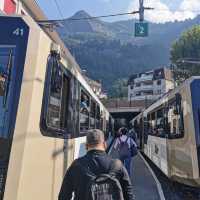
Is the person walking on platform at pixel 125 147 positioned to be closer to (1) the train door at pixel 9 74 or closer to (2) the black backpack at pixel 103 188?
(1) the train door at pixel 9 74

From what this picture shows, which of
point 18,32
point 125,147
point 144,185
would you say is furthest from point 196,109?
point 18,32

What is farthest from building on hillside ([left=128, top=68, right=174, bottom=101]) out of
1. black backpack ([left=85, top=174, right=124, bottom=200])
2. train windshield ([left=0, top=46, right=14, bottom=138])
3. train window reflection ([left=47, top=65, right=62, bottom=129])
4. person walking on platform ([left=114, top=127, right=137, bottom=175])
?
black backpack ([left=85, top=174, right=124, bottom=200])

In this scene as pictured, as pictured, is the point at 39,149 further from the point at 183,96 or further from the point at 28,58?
the point at 183,96

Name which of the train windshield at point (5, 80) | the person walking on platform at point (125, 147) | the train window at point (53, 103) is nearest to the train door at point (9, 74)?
the train windshield at point (5, 80)

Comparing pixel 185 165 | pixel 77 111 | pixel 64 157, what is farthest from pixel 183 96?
pixel 64 157

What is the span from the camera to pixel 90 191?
402 centimetres

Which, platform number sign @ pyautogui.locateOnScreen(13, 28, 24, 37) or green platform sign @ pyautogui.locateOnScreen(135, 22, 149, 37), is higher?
green platform sign @ pyautogui.locateOnScreen(135, 22, 149, 37)

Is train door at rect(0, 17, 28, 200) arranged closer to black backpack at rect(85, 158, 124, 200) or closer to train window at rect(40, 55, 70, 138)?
train window at rect(40, 55, 70, 138)

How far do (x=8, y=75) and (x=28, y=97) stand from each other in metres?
0.43

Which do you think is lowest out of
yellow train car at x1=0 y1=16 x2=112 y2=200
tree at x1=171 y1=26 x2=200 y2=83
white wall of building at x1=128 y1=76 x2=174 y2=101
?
yellow train car at x1=0 y1=16 x2=112 y2=200

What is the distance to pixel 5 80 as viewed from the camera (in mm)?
5566

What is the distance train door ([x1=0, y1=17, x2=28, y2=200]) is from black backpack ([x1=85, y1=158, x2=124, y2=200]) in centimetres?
133

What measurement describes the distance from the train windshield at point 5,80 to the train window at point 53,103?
0.52 m

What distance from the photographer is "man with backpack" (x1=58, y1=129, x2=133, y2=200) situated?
4.05 m
